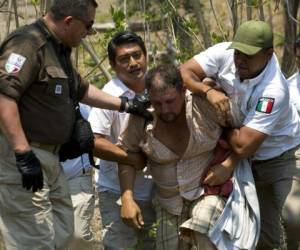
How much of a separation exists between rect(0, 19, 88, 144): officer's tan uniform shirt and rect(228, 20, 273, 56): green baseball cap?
1043 mm

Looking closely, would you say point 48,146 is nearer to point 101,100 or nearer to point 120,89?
point 101,100

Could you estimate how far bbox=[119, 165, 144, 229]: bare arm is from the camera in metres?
4.98

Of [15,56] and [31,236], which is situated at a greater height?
[15,56]

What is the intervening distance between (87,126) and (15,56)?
0.69 meters

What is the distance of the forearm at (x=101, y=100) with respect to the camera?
5102mm

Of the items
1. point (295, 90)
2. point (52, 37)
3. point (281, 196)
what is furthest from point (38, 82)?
point (295, 90)

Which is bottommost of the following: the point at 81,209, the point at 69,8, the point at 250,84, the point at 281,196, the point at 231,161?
the point at 81,209

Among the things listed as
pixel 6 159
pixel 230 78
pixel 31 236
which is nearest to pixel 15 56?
pixel 6 159

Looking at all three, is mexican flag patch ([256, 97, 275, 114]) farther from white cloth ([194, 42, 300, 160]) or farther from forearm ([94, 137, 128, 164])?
forearm ([94, 137, 128, 164])

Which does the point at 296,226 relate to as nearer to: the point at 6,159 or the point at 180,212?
the point at 180,212

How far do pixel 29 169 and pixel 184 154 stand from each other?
1.02 m

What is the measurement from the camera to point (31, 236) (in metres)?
4.73

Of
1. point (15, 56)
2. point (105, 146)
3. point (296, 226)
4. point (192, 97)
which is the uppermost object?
point (15, 56)

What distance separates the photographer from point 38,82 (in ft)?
14.8
